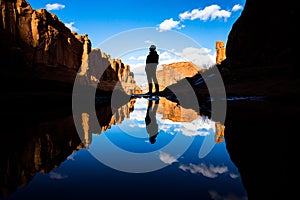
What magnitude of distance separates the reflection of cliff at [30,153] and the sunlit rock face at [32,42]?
38071mm

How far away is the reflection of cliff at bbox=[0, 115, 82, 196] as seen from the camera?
331 cm

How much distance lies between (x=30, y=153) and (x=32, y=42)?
6512cm

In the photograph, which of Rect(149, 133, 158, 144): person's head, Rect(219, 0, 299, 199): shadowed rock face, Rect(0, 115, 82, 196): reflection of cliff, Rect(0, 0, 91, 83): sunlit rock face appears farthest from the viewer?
Rect(0, 0, 91, 83): sunlit rock face

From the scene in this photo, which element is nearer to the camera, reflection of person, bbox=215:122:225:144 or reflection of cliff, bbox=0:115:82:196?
reflection of cliff, bbox=0:115:82:196

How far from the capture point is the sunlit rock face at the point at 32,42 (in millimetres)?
46059

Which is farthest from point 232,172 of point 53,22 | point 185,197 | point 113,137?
point 53,22

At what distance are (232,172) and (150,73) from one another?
701 inches

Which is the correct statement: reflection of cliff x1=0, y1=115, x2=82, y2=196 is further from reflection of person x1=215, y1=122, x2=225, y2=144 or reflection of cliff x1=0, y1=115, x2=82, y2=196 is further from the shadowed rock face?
reflection of person x1=215, y1=122, x2=225, y2=144

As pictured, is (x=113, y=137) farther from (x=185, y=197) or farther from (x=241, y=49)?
(x=241, y=49)

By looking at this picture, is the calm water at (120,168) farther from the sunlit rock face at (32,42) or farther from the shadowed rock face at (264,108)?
the sunlit rock face at (32,42)

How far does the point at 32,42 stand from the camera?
5994cm

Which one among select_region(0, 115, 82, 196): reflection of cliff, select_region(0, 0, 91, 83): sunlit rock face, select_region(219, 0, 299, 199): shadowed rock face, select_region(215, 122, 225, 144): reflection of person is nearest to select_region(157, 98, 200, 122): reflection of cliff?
select_region(219, 0, 299, 199): shadowed rock face

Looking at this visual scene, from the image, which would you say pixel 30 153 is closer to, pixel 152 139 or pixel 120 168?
pixel 120 168

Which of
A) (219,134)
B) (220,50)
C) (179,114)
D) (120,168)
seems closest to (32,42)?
(179,114)
